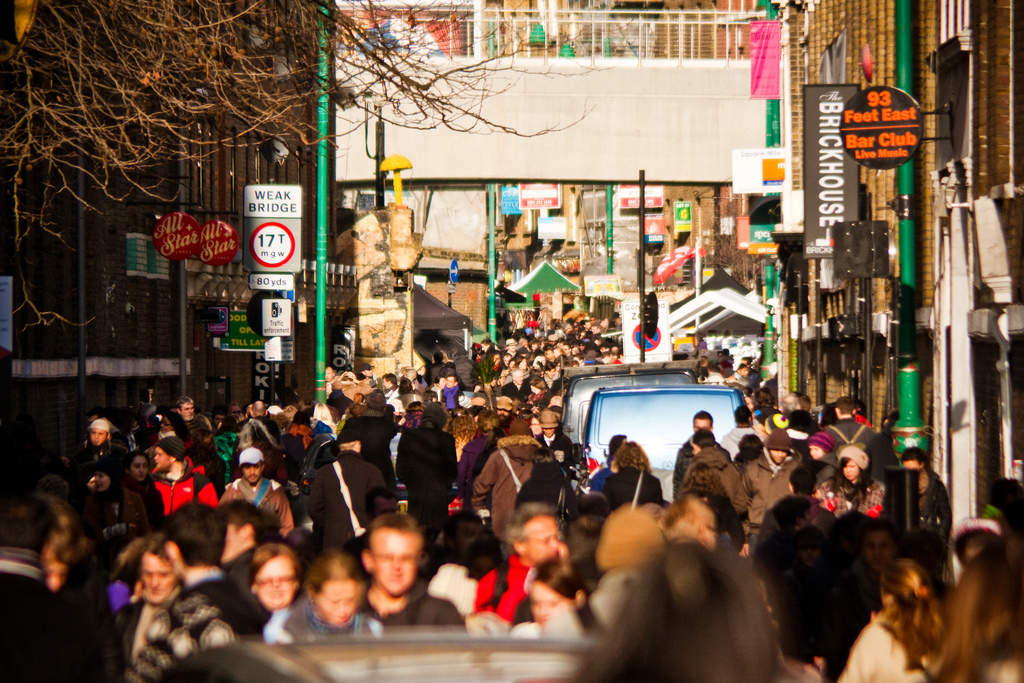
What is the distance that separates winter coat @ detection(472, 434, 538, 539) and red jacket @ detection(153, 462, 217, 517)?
7.27 ft

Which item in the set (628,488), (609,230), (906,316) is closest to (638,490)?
(628,488)

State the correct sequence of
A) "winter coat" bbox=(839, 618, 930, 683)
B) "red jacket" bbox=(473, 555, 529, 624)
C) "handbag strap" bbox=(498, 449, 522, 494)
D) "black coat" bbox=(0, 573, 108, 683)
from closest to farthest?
"black coat" bbox=(0, 573, 108, 683)
"winter coat" bbox=(839, 618, 930, 683)
"red jacket" bbox=(473, 555, 529, 624)
"handbag strap" bbox=(498, 449, 522, 494)

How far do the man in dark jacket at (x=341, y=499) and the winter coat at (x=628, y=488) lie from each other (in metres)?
1.64

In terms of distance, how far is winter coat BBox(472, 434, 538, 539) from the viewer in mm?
13141

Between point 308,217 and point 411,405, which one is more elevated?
point 308,217

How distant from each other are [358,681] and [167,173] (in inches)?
1079

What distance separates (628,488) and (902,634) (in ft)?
18.9

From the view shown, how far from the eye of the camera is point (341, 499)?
11.7 m

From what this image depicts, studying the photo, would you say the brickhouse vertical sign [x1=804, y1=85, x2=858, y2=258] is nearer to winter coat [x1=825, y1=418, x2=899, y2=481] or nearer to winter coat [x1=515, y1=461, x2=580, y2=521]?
winter coat [x1=825, y1=418, x2=899, y2=481]

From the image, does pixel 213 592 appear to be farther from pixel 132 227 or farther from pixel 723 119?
pixel 723 119

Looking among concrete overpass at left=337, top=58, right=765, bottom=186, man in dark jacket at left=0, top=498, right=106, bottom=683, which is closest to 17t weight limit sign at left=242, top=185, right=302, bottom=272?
man in dark jacket at left=0, top=498, right=106, bottom=683

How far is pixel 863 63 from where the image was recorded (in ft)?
90.3

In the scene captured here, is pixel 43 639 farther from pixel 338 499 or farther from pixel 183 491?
pixel 183 491

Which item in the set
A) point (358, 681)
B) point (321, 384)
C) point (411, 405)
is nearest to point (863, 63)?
point (321, 384)
